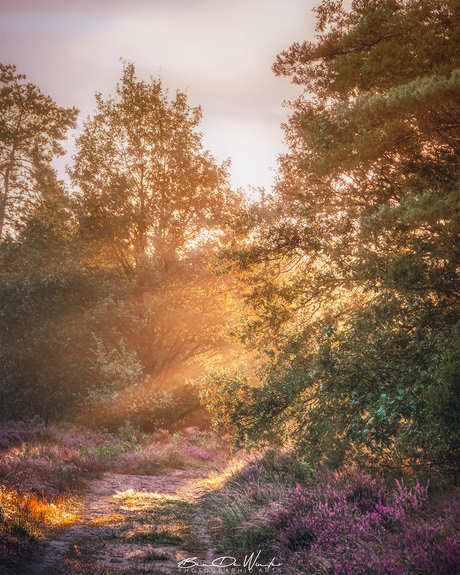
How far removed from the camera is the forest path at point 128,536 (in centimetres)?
465

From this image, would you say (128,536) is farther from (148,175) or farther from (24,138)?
(24,138)

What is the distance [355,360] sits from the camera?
697 centimetres

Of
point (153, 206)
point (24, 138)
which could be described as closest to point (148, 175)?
point (153, 206)

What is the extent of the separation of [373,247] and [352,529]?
16.8 feet

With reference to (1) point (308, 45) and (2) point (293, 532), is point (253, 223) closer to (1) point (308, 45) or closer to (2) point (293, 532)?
(1) point (308, 45)

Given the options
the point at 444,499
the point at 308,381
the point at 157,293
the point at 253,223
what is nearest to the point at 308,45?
the point at 253,223

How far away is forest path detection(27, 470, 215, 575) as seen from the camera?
183 inches

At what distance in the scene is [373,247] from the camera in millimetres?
7305

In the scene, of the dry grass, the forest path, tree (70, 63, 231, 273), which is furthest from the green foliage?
the dry grass

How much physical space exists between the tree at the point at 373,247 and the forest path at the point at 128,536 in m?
2.76

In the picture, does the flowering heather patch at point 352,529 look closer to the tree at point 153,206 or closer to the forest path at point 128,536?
the forest path at point 128,536

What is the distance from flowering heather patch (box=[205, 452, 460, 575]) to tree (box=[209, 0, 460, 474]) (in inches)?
30.8

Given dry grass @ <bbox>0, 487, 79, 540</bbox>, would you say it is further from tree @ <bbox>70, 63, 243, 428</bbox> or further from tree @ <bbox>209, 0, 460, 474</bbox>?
tree @ <bbox>70, 63, 243, 428</bbox>

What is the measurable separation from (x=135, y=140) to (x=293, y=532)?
17991 millimetres
